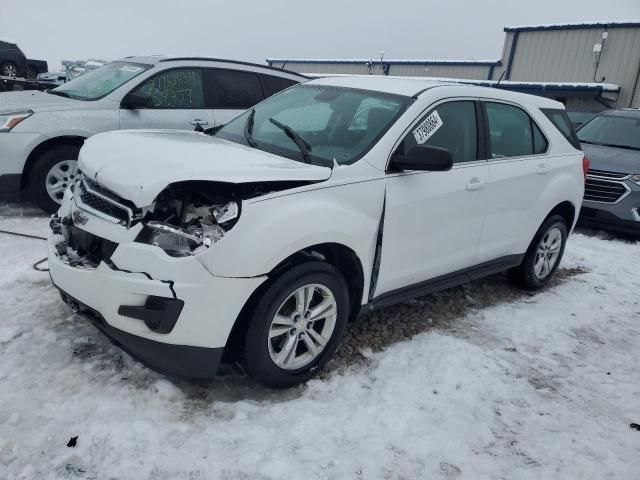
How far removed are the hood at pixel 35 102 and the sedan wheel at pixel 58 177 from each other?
1.96 feet

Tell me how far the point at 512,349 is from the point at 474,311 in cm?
66

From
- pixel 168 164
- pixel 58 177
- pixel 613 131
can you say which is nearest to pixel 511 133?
pixel 168 164

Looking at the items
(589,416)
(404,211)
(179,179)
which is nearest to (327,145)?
(404,211)

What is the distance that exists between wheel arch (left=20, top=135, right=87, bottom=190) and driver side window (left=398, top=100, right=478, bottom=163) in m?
3.85

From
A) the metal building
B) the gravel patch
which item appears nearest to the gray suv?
the gravel patch

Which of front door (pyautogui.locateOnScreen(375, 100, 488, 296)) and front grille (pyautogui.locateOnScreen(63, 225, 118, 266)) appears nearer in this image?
front grille (pyautogui.locateOnScreen(63, 225, 118, 266))

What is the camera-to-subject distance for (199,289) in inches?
99.0

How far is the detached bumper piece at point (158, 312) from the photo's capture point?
99.4 inches

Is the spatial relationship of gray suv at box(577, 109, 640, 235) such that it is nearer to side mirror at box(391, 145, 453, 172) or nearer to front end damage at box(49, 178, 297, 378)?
side mirror at box(391, 145, 453, 172)

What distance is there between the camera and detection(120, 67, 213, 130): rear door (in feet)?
19.3

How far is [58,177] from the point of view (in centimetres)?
560

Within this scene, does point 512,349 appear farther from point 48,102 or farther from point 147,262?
point 48,102

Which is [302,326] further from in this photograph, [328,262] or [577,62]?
[577,62]

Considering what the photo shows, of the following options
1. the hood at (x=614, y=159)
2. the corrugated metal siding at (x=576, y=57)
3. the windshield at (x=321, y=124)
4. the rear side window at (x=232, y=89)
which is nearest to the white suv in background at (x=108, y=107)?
the rear side window at (x=232, y=89)
